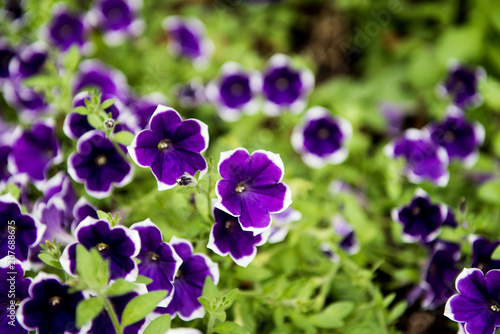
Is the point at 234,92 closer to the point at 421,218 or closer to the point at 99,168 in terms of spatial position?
the point at 99,168

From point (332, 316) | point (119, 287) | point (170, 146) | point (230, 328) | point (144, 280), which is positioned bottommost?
point (332, 316)

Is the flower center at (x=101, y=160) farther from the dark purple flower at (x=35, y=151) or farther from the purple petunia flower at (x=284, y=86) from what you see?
the purple petunia flower at (x=284, y=86)

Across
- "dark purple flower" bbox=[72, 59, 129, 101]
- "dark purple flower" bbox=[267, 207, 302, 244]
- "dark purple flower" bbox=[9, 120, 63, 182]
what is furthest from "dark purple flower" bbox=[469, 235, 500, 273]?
"dark purple flower" bbox=[72, 59, 129, 101]

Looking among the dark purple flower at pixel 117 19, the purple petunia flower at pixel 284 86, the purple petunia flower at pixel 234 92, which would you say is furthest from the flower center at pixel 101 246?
the dark purple flower at pixel 117 19

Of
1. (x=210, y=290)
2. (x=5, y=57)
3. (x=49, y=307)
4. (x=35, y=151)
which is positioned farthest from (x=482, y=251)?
(x=5, y=57)

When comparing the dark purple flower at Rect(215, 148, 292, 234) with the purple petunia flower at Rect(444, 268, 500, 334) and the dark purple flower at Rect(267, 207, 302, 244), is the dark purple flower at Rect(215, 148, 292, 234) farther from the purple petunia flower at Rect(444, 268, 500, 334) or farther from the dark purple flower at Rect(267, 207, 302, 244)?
the purple petunia flower at Rect(444, 268, 500, 334)

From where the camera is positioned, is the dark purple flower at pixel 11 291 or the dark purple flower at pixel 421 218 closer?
the dark purple flower at pixel 11 291

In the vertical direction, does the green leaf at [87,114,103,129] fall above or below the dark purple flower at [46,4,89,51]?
above
